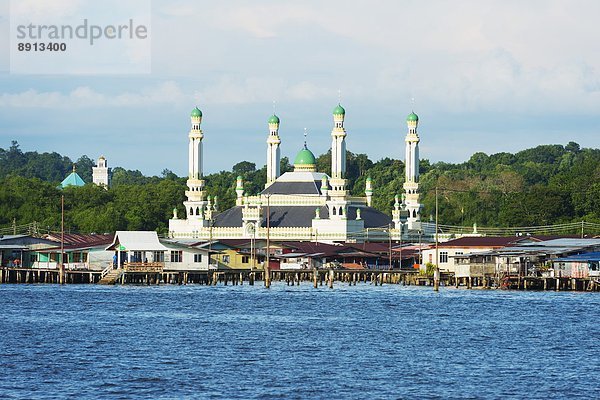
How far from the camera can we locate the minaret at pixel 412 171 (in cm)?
18075

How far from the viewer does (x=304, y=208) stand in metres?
178

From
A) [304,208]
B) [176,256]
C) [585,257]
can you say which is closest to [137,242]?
[176,256]

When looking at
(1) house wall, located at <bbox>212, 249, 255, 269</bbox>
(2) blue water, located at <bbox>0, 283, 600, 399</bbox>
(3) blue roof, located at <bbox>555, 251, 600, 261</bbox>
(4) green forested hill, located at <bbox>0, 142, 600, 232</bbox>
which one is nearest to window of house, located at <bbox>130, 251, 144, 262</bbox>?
(1) house wall, located at <bbox>212, 249, 255, 269</bbox>

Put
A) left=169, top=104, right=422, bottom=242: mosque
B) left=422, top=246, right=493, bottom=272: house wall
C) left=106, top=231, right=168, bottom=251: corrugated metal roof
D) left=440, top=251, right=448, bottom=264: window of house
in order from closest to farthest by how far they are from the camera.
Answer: left=106, top=231, right=168, bottom=251: corrugated metal roof < left=422, top=246, right=493, bottom=272: house wall < left=440, top=251, right=448, bottom=264: window of house < left=169, top=104, right=422, bottom=242: mosque

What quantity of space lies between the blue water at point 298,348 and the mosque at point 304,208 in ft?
250

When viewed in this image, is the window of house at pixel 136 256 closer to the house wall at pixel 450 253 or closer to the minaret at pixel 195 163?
the house wall at pixel 450 253

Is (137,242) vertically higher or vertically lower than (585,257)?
higher

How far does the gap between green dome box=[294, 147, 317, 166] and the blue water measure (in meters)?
95.2

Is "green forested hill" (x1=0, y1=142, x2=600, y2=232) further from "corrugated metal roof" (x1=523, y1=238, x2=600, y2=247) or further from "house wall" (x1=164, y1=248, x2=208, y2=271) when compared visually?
"house wall" (x1=164, y1=248, x2=208, y2=271)

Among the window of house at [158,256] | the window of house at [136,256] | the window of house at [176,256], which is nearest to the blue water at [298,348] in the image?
the window of house at [136,256]

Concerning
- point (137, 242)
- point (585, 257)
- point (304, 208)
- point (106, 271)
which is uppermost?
point (304, 208)

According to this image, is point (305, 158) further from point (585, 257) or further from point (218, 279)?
point (585, 257)

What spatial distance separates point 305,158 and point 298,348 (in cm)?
13168

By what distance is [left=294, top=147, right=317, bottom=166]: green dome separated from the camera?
189250 mm
